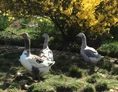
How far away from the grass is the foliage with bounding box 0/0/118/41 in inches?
31.7

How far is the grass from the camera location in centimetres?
667

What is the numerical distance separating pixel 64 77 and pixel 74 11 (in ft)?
5.82

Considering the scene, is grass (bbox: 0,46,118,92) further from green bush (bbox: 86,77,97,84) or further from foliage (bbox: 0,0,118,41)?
foliage (bbox: 0,0,118,41)

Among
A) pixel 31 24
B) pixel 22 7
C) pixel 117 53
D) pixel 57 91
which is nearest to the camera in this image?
pixel 57 91

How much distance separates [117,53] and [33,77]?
2922mm

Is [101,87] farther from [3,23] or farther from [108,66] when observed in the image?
[3,23]

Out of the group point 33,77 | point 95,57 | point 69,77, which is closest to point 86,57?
point 95,57

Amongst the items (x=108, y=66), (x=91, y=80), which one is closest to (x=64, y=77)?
(x=91, y=80)

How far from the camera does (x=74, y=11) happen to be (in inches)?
327

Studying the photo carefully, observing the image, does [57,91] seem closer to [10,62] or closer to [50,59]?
[50,59]

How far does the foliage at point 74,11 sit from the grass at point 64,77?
0.81m

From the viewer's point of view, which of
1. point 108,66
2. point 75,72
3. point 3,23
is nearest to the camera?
point 75,72

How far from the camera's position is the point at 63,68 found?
7.86m

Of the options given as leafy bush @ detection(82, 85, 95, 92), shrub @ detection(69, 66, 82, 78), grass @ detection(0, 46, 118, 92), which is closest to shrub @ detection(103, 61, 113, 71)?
grass @ detection(0, 46, 118, 92)
